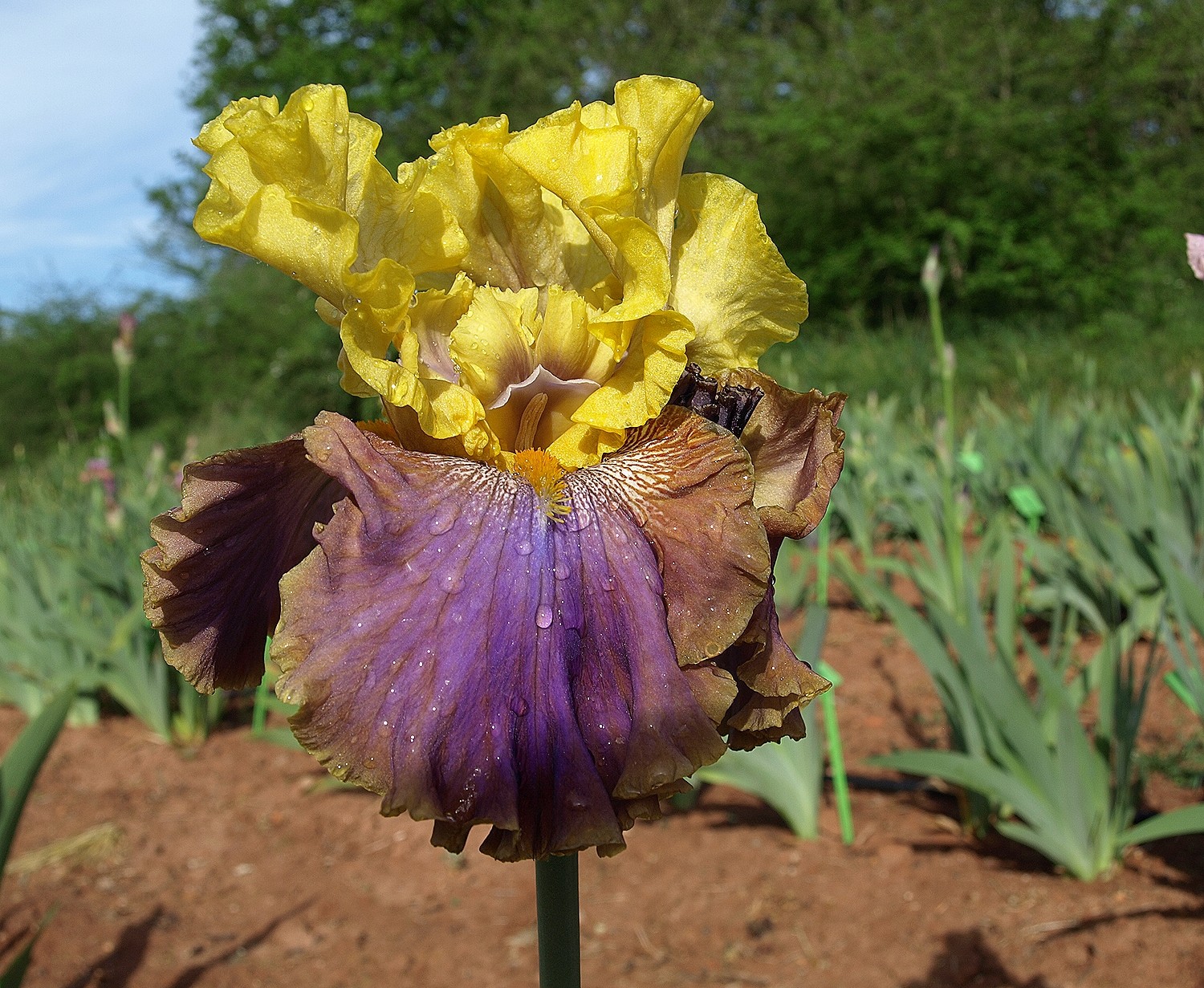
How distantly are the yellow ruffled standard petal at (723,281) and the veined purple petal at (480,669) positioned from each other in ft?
0.72

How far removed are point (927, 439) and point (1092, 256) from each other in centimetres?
958

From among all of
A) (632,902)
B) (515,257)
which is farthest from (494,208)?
(632,902)

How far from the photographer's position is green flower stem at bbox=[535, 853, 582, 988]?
0.59 meters

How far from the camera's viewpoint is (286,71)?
19.3 meters

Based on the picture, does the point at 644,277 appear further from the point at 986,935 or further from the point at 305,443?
the point at 986,935

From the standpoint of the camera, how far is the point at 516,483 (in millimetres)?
639

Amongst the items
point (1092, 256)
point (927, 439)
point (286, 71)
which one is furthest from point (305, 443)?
point (286, 71)

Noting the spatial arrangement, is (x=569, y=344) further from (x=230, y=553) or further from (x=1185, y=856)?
(x=1185, y=856)

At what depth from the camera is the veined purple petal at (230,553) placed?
64 centimetres

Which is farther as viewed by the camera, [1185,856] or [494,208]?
[1185,856]

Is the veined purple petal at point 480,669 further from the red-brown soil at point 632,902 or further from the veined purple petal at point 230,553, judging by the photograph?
the red-brown soil at point 632,902

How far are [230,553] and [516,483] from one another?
0.67 ft

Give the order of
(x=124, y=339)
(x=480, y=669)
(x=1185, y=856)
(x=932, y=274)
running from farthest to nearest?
(x=124, y=339)
(x=932, y=274)
(x=1185, y=856)
(x=480, y=669)

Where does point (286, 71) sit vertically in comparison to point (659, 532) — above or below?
above
